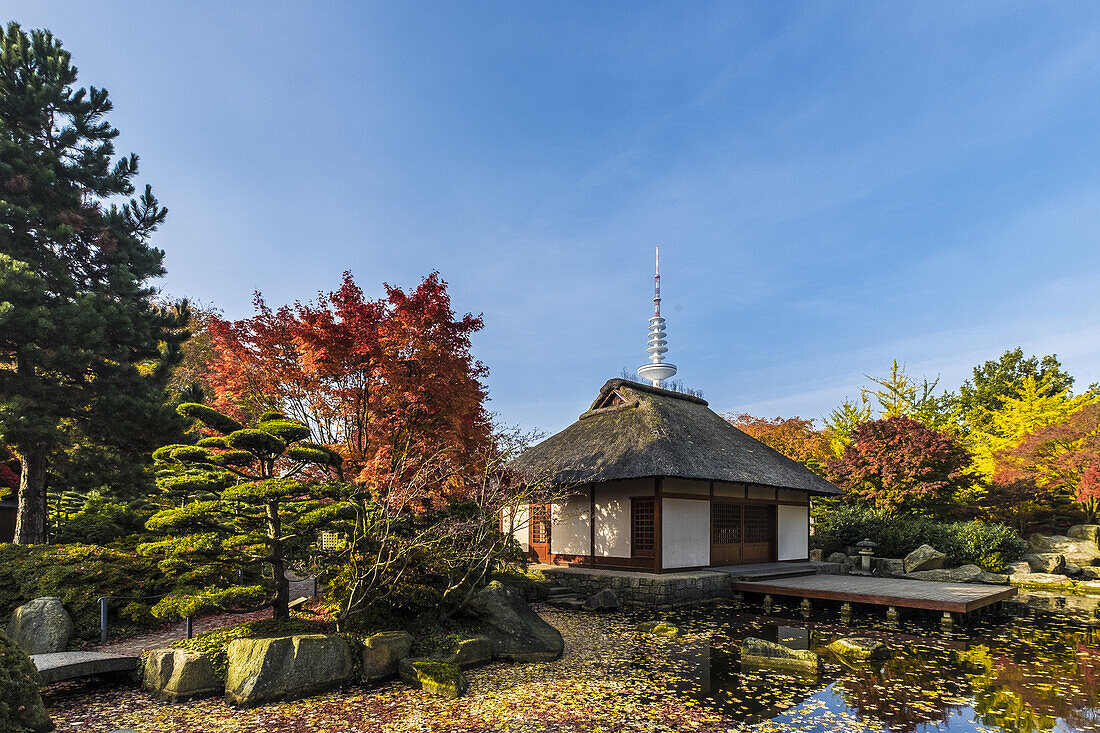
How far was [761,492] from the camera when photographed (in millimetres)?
17234

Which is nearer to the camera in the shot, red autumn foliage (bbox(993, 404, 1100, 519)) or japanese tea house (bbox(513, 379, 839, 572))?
japanese tea house (bbox(513, 379, 839, 572))

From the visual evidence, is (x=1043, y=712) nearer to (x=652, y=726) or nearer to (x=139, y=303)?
(x=652, y=726)

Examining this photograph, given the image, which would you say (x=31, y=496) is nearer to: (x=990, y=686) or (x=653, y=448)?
(x=653, y=448)

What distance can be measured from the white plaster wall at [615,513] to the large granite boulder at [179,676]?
1029cm

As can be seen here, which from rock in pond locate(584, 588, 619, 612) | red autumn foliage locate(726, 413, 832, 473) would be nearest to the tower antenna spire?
red autumn foliage locate(726, 413, 832, 473)

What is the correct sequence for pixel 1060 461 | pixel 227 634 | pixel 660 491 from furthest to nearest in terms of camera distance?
pixel 1060 461
pixel 660 491
pixel 227 634

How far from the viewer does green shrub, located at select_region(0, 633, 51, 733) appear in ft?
15.0

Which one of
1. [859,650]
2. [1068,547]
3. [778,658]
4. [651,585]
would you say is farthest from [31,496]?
[1068,547]

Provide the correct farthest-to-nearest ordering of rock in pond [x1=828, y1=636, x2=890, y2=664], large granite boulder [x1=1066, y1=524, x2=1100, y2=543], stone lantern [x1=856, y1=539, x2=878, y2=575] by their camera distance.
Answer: large granite boulder [x1=1066, y1=524, x2=1100, y2=543], stone lantern [x1=856, y1=539, x2=878, y2=575], rock in pond [x1=828, y1=636, x2=890, y2=664]

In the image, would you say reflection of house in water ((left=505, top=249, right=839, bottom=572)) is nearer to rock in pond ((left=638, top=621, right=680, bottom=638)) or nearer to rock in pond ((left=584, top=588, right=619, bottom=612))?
rock in pond ((left=584, top=588, right=619, bottom=612))

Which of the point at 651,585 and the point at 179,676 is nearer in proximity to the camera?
the point at 179,676

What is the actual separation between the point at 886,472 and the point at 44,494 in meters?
24.3

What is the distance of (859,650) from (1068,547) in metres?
17.0

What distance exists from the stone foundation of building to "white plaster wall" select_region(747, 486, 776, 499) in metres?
3.11
